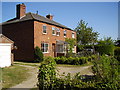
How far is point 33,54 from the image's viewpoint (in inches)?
723

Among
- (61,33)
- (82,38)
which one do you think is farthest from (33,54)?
(82,38)

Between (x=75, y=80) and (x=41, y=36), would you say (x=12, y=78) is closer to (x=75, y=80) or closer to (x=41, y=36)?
(x=75, y=80)

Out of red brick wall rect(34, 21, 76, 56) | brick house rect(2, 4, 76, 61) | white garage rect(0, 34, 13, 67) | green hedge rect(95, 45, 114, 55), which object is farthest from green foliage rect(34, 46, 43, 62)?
green hedge rect(95, 45, 114, 55)

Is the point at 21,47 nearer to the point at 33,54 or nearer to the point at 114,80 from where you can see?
the point at 33,54

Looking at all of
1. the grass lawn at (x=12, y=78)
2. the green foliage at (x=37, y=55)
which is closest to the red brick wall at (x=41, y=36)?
the green foliage at (x=37, y=55)

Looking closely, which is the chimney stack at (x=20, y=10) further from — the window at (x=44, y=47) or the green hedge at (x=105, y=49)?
the green hedge at (x=105, y=49)

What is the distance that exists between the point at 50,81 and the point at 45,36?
1639 cm

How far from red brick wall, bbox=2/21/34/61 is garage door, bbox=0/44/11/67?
561 cm

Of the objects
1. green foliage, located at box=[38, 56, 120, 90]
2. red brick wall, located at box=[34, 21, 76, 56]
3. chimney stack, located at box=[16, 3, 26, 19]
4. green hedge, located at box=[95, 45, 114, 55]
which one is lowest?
green foliage, located at box=[38, 56, 120, 90]

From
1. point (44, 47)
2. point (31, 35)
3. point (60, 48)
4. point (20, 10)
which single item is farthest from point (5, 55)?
point (60, 48)

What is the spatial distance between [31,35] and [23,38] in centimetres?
182

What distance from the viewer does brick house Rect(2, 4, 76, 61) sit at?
61.8 ft

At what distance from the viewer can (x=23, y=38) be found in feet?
64.8

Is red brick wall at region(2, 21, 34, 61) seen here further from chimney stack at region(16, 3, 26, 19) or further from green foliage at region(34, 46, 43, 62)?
chimney stack at region(16, 3, 26, 19)
